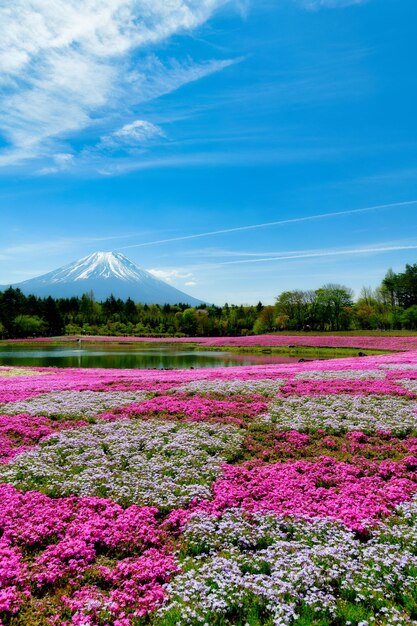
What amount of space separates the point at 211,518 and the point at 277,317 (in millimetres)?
106108

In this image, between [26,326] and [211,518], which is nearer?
[211,518]

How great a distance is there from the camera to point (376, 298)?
130 metres

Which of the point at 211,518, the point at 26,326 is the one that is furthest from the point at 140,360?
the point at 26,326

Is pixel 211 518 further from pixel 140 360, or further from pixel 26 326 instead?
pixel 26 326

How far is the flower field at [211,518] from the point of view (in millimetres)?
5699

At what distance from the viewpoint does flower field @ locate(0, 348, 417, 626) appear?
5.70 metres

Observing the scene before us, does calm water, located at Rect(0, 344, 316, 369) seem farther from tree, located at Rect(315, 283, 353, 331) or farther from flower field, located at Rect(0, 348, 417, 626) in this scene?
tree, located at Rect(315, 283, 353, 331)

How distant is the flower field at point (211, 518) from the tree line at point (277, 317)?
94859 mm

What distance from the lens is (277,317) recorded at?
368ft

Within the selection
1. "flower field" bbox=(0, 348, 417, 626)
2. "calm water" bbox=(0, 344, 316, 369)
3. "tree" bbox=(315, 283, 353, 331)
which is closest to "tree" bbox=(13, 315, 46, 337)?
"calm water" bbox=(0, 344, 316, 369)

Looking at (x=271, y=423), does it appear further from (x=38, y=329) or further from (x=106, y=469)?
(x=38, y=329)

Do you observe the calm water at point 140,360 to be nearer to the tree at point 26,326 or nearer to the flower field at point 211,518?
the flower field at point 211,518

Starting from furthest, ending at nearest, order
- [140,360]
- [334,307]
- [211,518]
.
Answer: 1. [334,307]
2. [140,360]
3. [211,518]

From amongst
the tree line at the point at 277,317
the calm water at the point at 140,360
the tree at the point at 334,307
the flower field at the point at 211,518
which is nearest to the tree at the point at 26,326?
the tree line at the point at 277,317
